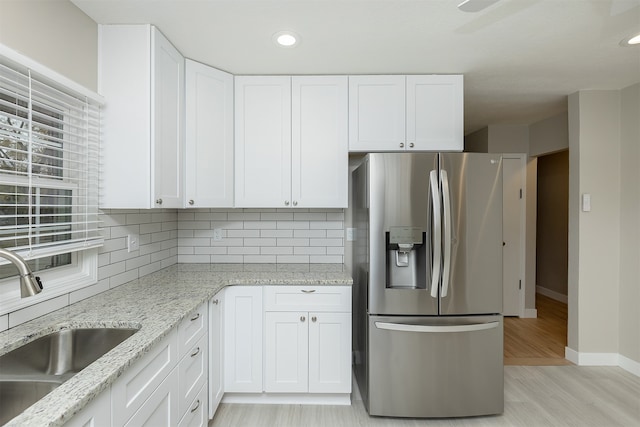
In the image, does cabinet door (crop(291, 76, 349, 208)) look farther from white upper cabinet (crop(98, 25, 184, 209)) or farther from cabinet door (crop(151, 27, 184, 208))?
white upper cabinet (crop(98, 25, 184, 209))

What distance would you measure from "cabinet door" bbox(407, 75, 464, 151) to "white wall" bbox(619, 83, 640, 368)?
1.59 metres

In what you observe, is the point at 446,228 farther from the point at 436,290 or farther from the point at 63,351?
the point at 63,351

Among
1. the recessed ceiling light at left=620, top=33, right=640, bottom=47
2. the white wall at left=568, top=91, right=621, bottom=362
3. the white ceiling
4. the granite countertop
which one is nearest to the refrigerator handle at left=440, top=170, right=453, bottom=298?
the granite countertop

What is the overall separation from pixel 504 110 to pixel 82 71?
11.8ft

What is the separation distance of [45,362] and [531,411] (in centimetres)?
279

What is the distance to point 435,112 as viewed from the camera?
2400 mm

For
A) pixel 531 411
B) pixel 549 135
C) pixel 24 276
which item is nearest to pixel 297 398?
pixel 531 411

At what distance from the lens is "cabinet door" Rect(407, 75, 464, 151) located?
239 cm

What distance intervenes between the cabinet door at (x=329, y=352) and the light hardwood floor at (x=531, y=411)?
17 cm

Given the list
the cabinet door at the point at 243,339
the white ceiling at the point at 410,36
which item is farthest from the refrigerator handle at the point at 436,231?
the cabinet door at the point at 243,339

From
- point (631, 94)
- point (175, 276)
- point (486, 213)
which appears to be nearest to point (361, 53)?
point (486, 213)

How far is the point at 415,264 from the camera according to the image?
2.12 meters

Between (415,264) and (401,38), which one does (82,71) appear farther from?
(415,264)

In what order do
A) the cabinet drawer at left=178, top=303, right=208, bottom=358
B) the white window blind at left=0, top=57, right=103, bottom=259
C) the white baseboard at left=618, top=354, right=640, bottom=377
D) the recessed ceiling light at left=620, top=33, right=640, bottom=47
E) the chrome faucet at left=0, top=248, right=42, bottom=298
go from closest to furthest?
the chrome faucet at left=0, top=248, right=42, bottom=298 → the white window blind at left=0, top=57, right=103, bottom=259 → the cabinet drawer at left=178, top=303, right=208, bottom=358 → the recessed ceiling light at left=620, top=33, right=640, bottom=47 → the white baseboard at left=618, top=354, right=640, bottom=377
